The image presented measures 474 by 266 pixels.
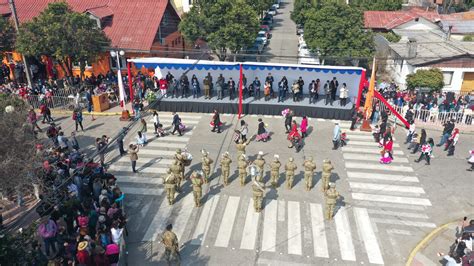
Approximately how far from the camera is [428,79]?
28016 mm

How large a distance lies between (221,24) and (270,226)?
25.8m

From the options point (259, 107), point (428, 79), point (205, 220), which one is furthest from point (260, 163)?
point (428, 79)

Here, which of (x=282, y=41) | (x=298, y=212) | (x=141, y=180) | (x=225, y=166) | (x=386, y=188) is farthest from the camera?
(x=282, y=41)

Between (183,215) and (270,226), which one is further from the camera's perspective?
(183,215)

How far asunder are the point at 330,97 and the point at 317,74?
1.68 metres

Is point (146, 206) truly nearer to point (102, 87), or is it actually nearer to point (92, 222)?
point (92, 222)

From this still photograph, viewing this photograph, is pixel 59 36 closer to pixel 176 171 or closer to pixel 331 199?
pixel 176 171

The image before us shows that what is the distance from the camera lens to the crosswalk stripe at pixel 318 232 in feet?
43.9

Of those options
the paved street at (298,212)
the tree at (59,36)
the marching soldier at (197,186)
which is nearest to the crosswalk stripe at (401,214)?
the paved street at (298,212)

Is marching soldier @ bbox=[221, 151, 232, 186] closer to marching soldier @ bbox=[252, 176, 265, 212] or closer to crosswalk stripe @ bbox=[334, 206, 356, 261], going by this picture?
marching soldier @ bbox=[252, 176, 265, 212]

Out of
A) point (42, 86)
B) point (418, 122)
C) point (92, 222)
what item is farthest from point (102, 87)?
point (418, 122)

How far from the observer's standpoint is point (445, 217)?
50.4ft

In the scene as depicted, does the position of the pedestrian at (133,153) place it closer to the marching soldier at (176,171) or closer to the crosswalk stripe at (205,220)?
the marching soldier at (176,171)

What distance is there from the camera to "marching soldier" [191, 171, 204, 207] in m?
15.0
